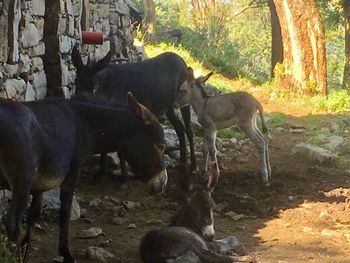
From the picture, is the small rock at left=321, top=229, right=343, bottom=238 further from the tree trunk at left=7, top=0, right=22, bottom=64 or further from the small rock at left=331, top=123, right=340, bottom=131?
the small rock at left=331, top=123, right=340, bottom=131

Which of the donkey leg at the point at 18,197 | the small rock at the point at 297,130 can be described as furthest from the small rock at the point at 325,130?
the donkey leg at the point at 18,197

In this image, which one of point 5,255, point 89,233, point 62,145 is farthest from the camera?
point 89,233

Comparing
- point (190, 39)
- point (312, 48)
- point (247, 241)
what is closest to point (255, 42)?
point (190, 39)

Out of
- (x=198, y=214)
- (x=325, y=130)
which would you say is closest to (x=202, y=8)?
(x=325, y=130)

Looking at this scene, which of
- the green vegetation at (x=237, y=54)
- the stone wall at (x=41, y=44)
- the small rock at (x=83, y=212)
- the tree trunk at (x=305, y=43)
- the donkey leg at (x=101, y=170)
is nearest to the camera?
the stone wall at (x=41, y=44)

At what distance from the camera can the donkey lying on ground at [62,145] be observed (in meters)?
5.05

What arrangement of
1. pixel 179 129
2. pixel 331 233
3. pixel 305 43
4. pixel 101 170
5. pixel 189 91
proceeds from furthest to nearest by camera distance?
pixel 305 43 → pixel 179 129 → pixel 189 91 → pixel 101 170 → pixel 331 233

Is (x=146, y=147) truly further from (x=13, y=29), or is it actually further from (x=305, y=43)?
(x=305, y=43)

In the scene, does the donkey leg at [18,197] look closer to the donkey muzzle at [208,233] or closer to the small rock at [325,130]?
the donkey muzzle at [208,233]

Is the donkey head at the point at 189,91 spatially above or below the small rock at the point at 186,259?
above

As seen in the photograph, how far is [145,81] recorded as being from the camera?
939cm

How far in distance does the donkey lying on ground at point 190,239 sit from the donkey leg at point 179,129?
3718mm

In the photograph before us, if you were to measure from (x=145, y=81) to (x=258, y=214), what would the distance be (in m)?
2.53

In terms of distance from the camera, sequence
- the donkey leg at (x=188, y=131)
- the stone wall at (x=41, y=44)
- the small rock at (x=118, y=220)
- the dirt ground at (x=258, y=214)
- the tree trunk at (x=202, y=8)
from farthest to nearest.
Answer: the tree trunk at (x=202, y=8) < the donkey leg at (x=188, y=131) < the small rock at (x=118, y=220) < the stone wall at (x=41, y=44) < the dirt ground at (x=258, y=214)
